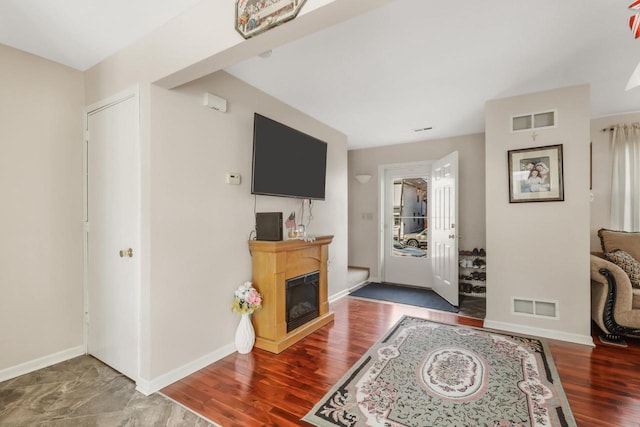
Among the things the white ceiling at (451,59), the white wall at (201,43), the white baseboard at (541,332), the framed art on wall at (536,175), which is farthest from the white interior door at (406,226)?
the white wall at (201,43)

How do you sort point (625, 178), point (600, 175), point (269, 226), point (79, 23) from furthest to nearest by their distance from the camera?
point (600, 175) → point (625, 178) → point (269, 226) → point (79, 23)

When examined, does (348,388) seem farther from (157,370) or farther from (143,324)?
(143,324)

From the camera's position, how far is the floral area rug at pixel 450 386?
5.75 feet

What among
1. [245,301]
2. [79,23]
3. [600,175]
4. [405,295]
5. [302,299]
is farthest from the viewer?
[405,295]

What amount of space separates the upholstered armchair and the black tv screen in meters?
2.98

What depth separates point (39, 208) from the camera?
2301 mm

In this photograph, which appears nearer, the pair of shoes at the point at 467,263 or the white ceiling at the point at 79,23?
the white ceiling at the point at 79,23

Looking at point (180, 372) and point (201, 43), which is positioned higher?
point (201, 43)

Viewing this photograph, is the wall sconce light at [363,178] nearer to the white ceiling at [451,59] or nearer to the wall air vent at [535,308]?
the white ceiling at [451,59]

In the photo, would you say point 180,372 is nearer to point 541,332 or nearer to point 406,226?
point 541,332

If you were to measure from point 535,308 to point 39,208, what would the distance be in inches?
184

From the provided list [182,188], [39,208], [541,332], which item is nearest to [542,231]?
[541,332]

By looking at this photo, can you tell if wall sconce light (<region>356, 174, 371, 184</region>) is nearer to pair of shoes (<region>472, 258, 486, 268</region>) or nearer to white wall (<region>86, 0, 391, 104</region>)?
pair of shoes (<region>472, 258, 486, 268</region>)

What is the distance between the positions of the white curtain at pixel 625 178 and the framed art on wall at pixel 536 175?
4.82ft
